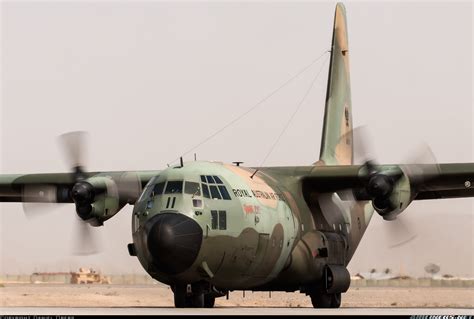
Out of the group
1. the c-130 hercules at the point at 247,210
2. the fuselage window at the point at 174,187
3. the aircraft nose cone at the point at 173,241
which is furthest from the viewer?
the fuselage window at the point at 174,187

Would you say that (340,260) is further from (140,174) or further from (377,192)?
(140,174)

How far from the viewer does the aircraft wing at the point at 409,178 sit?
2920 centimetres

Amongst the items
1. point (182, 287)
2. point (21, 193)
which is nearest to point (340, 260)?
point (182, 287)

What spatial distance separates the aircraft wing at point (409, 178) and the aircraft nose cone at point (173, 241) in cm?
706

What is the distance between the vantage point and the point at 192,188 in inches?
981

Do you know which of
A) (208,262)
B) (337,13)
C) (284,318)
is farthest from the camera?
(337,13)

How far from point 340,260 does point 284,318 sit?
28.3 ft

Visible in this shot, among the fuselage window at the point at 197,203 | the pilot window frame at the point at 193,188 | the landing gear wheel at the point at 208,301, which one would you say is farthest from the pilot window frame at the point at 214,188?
the landing gear wheel at the point at 208,301

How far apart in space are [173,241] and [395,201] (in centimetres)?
734

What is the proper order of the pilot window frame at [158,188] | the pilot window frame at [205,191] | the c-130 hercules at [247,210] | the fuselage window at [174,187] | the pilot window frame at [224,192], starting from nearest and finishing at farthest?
the c-130 hercules at [247,210], the fuselage window at [174,187], the pilot window frame at [158,188], the pilot window frame at [205,191], the pilot window frame at [224,192]

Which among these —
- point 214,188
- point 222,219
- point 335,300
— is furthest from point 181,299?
point 335,300

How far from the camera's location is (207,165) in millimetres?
26297

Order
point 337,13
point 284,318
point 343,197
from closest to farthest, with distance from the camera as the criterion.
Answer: point 284,318 → point 343,197 → point 337,13

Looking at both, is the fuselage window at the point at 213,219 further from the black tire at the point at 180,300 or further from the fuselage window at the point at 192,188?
the black tire at the point at 180,300
